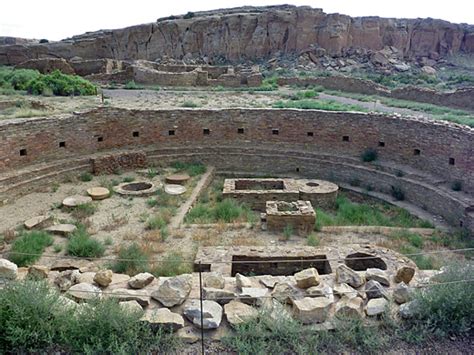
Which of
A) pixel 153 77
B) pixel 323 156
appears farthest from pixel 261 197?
pixel 153 77

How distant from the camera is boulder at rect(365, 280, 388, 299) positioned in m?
4.92

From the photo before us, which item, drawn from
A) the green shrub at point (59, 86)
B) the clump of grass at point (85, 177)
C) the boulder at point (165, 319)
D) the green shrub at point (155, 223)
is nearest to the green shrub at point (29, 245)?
the green shrub at point (155, 223)

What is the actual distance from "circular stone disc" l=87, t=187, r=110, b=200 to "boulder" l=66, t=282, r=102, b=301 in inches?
250

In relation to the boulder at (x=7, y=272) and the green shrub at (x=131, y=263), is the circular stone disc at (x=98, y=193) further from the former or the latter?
the boulder at (x=7, y=272)

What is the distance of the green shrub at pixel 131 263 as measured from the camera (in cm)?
729

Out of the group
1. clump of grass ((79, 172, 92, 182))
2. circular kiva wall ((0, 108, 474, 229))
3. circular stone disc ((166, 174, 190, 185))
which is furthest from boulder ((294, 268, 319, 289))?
clump of grass ((79, 172, 92, 182))

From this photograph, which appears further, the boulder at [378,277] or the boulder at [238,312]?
the boulder at [378,277]

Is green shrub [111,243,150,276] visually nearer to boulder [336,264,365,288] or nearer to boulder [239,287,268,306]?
boulder [239,287,268,306]

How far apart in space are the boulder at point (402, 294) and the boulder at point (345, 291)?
47 cm

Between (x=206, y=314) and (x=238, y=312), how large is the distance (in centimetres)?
37

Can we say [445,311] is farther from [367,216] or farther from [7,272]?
[367,216]

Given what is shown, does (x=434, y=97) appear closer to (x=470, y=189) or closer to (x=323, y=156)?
(x=323, y=156)

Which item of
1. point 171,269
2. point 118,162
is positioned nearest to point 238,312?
point 171,269

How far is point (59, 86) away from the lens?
20.4m
